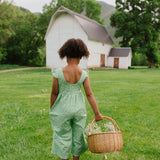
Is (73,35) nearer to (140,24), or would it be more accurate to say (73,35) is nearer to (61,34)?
(61,34)

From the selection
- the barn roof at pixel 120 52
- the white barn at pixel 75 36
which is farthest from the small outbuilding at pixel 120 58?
the white barn at pixel 75 36

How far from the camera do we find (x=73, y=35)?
26.1m

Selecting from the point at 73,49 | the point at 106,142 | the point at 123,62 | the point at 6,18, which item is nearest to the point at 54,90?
the point at 73,49

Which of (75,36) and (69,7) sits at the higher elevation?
(69,7)

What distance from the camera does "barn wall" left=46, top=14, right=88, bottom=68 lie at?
25750 millimetres

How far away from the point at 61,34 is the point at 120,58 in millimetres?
10898

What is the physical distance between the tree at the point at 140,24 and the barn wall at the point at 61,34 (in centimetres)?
881

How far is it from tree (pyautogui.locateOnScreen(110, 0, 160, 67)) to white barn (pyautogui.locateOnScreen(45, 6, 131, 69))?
337cm

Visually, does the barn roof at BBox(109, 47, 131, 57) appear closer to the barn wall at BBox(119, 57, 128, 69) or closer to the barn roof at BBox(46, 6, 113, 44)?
the barn wall at BBox(119, 57, 128, 69)

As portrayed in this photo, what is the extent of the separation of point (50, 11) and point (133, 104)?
31.2 m

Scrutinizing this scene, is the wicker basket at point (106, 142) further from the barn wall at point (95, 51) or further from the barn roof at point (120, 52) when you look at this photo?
the barn roof at point (120, 52)

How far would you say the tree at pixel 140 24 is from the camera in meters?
29.6

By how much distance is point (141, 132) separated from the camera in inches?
145

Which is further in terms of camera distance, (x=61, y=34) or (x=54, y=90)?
(x=61, y=34)
